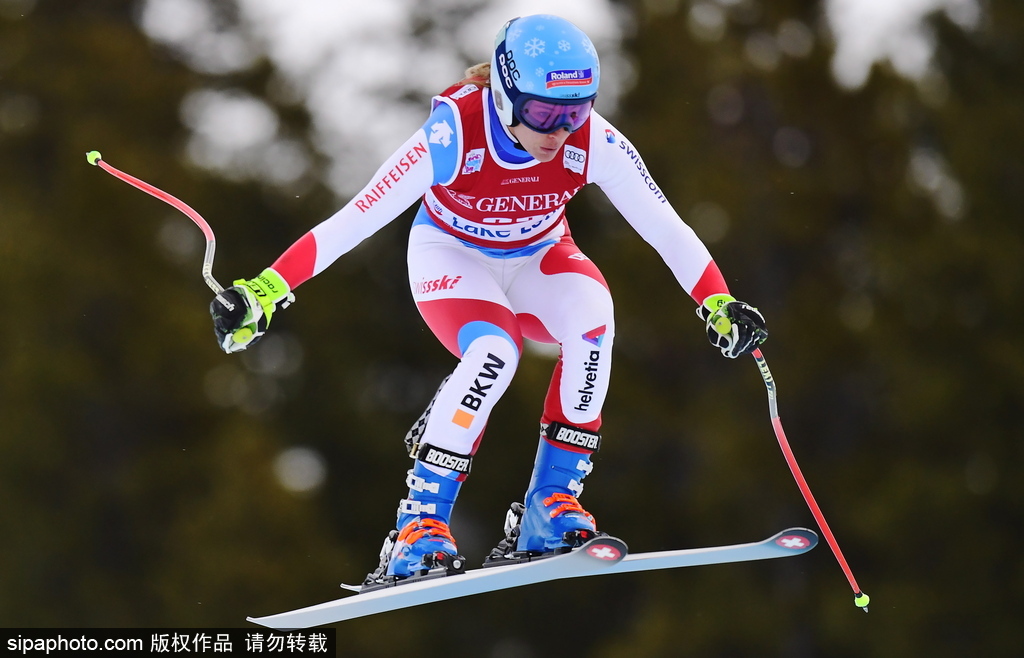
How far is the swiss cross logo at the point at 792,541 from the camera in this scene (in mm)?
7680

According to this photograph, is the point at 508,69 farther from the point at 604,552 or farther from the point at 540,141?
the point at 604,552

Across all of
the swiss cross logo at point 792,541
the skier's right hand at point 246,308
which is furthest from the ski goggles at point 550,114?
the swiss cross logo at point 792,541

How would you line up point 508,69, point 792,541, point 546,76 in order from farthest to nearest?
point 792,541 → point 508,69 → point 546,76

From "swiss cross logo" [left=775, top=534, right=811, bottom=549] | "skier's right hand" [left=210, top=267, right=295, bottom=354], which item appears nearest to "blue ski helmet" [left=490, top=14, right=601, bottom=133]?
"skier's right hand" [left=210, top=267, right=295, bottom=354]

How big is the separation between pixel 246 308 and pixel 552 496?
1865 mm

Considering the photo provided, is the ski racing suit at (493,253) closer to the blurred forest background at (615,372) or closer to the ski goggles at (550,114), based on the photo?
the ski goggles at (550,114)

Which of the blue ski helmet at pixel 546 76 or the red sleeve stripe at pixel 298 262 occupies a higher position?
the blue ski helmet at pixel 546 76

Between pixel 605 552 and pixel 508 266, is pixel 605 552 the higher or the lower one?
the lower one

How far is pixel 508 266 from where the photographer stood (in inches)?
317

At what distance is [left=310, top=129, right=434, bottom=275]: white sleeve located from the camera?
7.39m

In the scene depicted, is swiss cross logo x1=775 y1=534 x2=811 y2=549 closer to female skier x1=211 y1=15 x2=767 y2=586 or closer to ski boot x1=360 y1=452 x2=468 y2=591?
female skier x1=211 y1=15 x2=767 y2=586

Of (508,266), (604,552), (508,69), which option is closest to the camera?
(604,552)

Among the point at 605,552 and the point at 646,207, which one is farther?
the point at 646,207

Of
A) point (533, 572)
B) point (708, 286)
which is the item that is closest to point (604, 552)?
point (533, 572)
